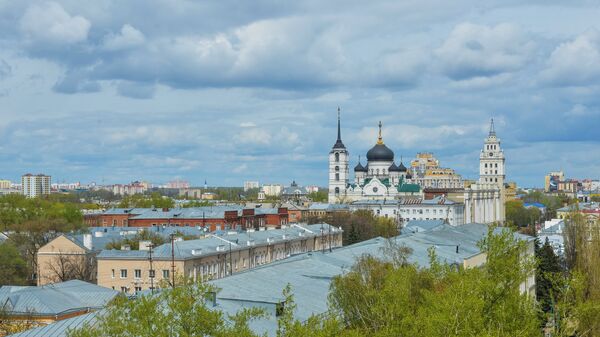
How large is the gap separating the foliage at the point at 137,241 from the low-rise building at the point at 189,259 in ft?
13.6

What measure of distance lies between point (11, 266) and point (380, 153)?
358 ft

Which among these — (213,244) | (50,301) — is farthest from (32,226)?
(50,301)

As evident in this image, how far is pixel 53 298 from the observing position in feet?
110

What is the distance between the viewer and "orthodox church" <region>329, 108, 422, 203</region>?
465ft

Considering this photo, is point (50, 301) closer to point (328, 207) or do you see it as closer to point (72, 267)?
point (72, 267)

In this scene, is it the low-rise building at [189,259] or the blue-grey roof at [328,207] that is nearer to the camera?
the low-rise building at [189,259]

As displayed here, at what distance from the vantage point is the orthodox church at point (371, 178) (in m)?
142

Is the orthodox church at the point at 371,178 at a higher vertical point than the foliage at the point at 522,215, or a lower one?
higher

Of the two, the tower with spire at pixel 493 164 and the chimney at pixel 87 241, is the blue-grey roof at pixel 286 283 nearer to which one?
the chimney at pixel 87 241

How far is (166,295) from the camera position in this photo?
18.1 m

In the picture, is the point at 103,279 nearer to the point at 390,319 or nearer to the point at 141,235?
the point at 141,235

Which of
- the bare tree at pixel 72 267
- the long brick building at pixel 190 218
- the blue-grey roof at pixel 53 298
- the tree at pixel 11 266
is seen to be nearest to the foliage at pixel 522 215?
the long brick building at pixel 190 218

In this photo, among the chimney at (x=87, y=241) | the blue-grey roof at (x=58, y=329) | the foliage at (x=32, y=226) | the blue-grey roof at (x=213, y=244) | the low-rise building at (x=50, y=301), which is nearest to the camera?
the blue-grey roof at (x=58, y=329)

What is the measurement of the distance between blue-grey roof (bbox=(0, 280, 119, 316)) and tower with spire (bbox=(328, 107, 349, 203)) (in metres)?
111
